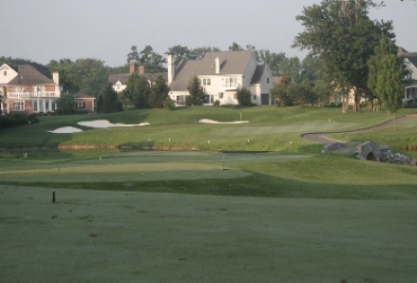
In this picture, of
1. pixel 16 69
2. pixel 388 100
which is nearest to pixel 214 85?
pixel 16 69

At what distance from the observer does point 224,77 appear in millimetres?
110312

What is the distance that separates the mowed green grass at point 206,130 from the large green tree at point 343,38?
4283 millimetres

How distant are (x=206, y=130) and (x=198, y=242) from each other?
55.8m

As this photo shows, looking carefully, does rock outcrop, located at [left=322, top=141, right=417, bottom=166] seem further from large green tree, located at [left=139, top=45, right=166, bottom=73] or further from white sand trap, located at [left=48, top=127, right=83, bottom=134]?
large green tree, located at [left=139, top=45, right=166, bottom=73]

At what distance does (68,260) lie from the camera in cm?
1010

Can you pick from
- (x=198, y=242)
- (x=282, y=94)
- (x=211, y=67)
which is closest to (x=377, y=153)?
(x=198, y=242)

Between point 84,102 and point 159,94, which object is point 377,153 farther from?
point 84,102

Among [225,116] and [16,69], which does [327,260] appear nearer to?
[225,116]

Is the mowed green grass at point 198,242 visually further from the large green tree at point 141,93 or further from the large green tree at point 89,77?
the large green tree at point 89,77

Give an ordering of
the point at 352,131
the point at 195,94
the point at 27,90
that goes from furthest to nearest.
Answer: the point at 27,90 → the point at 195,94 → the point at 352,131

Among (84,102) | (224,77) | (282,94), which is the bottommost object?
(84,102)

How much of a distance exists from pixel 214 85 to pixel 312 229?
322 feet

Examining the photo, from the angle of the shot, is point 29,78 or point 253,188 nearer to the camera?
point 253,188

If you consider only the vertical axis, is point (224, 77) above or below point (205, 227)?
above
